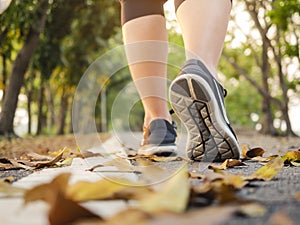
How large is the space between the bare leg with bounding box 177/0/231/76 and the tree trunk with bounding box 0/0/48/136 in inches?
229

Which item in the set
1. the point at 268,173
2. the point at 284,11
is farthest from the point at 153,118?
the point at 284,11

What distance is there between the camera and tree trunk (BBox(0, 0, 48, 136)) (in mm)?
7332

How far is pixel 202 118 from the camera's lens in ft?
5.91

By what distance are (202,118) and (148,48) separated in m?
0.68

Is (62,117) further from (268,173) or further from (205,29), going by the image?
(268,173)

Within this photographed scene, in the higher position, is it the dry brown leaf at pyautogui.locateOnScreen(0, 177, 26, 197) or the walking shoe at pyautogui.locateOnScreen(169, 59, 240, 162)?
the walking shoe at pyautogui.locateOnScreen(169, 59, 240, 162)

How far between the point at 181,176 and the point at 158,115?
1526mm

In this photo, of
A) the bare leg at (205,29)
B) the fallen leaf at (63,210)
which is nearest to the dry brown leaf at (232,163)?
the bare leg at (205,29)

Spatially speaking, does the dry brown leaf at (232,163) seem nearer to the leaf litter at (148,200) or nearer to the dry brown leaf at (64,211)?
the leaf litter at (148,200)

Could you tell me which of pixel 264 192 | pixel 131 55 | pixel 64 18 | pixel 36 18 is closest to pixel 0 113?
pixel 36 18

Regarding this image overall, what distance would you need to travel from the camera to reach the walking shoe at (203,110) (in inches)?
69.1

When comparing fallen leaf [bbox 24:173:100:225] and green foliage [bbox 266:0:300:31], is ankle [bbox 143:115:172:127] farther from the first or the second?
green foliage [bbox 266:0:300:31]

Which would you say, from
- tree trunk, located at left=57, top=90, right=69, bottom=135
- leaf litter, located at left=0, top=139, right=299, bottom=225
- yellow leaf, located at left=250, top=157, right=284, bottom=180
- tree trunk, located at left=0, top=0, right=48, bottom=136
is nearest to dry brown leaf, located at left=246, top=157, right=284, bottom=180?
yellow leaf, located at left=250, top=157, right=284, bottom=180

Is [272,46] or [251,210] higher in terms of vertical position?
[272,46]
